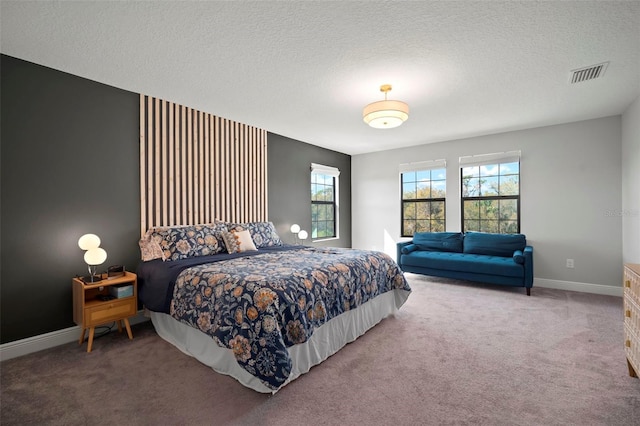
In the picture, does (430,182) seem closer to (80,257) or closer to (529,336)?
(529,336)

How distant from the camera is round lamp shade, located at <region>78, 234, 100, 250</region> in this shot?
2789mm

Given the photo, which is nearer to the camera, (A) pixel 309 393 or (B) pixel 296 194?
(A) pixel 309 393

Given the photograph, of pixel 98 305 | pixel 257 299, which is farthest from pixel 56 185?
pixel 257 299

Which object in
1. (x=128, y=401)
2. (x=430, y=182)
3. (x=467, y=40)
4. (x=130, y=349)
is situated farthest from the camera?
(x=430, y=182)

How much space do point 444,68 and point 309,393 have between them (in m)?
2.93

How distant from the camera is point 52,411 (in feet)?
6.13

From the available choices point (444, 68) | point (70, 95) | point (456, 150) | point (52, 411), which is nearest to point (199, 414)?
point (52, 411)

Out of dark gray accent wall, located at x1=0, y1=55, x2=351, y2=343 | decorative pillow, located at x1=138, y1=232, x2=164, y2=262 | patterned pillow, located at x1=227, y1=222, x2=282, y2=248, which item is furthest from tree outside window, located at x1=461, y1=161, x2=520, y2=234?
dark gray accent wall, located at x1=0, y1=55, x2=351, y2=343

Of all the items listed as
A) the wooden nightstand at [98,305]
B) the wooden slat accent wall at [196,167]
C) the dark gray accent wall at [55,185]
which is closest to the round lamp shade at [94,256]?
the wooden nightstand at [98,305]

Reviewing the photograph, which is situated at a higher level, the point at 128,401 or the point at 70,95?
the point at 70,95

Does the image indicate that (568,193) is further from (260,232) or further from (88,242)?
(88,242)

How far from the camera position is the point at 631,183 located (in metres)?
3.78

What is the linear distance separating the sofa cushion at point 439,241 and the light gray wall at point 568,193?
14.0 inches

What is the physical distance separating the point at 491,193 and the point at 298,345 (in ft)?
14.9
